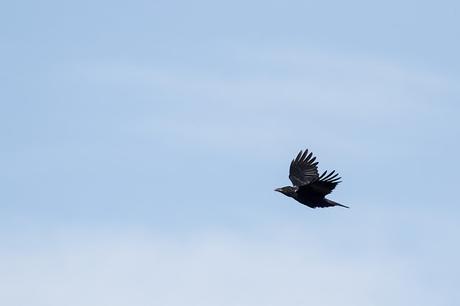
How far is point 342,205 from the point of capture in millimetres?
65750

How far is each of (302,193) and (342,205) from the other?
8.64ft

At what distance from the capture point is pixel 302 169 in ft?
230

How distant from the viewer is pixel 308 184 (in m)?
65.9

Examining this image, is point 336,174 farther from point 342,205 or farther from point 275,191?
point 275,191

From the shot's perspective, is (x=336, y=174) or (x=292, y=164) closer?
(x=336, y=174)

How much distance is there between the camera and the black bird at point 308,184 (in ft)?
213

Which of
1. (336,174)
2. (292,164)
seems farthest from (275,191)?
(336,174)

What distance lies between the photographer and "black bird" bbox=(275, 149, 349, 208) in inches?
2558

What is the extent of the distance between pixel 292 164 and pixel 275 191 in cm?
171

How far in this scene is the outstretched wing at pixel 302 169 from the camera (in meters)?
69.6

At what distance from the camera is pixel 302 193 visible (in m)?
67.5

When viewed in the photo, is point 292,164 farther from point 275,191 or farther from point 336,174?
point 336,174

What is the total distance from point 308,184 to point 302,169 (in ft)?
13.7

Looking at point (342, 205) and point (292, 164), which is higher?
point (292, 164)
